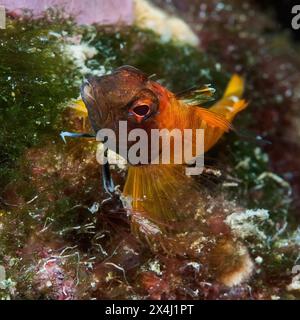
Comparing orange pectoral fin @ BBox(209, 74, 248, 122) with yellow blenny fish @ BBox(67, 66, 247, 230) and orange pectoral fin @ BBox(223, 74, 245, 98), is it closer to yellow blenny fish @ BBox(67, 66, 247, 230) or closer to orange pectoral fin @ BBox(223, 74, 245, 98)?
orange pectoral fin @ BBox(223, 74, 245, 98)

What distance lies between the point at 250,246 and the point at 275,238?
0.33m

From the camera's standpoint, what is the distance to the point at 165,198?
3557 millimetres

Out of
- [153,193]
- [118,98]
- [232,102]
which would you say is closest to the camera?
[118,98]

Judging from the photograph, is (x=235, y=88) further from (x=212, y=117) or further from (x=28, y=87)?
(x=28, y=87)

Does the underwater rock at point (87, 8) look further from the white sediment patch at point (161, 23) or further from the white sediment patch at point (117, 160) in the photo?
the white sediment patch at point (117, 160)

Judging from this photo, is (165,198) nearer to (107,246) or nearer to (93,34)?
(107,246)

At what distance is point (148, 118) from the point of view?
322cm

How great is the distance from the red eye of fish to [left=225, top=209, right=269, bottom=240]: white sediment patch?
1.31 meters

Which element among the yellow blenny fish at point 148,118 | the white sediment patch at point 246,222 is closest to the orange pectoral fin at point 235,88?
the yellow blenny fish at point 148,118

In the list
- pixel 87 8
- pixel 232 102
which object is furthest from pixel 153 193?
pixel 87 8

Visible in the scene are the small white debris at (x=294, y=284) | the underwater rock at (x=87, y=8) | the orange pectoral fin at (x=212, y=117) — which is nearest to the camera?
the orange pectoral fin at (x=212, y=117)

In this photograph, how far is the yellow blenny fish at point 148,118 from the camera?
303 centimetres

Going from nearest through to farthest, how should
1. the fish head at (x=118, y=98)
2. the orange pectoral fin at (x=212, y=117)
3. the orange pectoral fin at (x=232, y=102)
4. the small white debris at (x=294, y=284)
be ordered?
the fish head at (x=118, y=98) < the orange pectoral fin at (x=212, y=117) < the small white debris at (x=294, y=284) < the orange pectoral fin at (x=232, y=102)

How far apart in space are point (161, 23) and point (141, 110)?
Answer: 2723 millimetres
